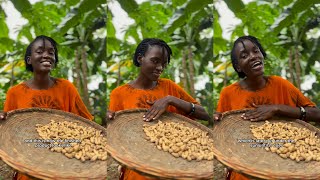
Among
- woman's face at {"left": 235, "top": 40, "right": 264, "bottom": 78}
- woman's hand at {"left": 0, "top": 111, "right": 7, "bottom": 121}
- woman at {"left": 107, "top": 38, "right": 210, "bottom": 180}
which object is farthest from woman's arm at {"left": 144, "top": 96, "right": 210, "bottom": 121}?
woman's hand at {"left": 0, "top": 111, "right": 7, "bottom": 121}

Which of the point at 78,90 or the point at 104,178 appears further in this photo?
the point at 78,90

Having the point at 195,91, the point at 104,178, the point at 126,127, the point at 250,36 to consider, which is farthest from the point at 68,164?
the point at 250,36

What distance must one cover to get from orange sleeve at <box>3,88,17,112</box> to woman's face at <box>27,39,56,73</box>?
0.62 ft

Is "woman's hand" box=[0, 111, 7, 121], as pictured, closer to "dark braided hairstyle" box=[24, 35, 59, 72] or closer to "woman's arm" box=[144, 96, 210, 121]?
"dark braided hairstyle" box=[24, 35, 59, 72]

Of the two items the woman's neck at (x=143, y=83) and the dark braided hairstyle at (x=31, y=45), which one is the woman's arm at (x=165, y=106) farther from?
the dark braided hairstyle at (x=31, y=45)

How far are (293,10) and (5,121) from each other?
5.22ft

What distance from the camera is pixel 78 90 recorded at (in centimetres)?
246

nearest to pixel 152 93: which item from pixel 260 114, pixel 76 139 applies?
pixel 76 139

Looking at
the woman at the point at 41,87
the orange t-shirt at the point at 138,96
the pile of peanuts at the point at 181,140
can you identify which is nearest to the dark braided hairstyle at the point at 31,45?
the woman at the point at 41,87

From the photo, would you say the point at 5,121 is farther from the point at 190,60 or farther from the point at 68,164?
the point at 190,60

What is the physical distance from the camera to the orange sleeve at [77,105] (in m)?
2.42

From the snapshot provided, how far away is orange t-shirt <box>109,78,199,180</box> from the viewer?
7.76 ft

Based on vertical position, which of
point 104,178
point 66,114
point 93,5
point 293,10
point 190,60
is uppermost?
point 93,5

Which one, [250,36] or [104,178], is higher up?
[250,36]
